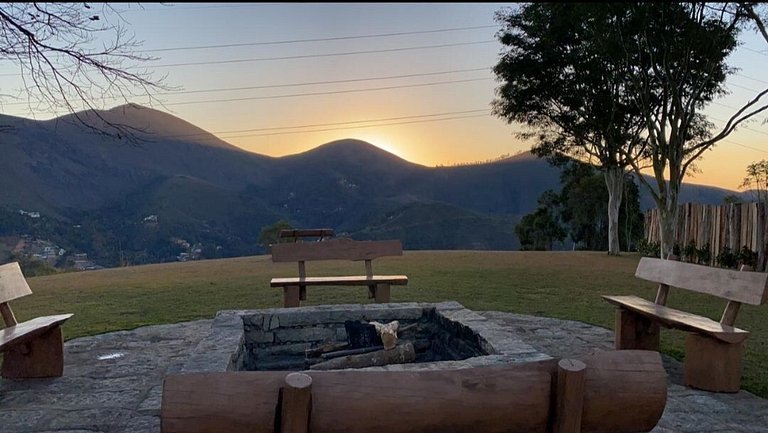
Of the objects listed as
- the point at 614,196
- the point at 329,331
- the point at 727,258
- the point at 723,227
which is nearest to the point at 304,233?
the point at 329,331

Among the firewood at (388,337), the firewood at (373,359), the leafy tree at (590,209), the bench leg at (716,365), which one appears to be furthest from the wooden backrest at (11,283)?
the leafy tree at (590,209)

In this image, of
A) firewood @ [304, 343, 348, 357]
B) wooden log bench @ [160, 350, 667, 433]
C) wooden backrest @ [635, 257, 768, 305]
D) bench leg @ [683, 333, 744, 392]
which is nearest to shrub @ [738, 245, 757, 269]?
wooden backrest @ [635, 257, 768, 305]

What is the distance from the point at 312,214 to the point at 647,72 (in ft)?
206

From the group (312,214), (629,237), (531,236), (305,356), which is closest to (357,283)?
(305,356)

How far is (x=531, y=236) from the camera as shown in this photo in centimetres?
3891

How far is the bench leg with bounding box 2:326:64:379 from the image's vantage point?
4.96m

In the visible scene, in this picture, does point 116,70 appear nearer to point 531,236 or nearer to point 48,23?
point 48,23

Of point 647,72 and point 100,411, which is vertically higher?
point 647,72

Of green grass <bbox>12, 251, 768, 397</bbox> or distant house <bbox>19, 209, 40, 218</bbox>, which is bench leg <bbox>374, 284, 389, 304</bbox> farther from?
distant house <bbox>19, 209, 40, 218</bbox>

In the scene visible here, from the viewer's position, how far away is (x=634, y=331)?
228 inches

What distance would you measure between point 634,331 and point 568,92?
16653mm

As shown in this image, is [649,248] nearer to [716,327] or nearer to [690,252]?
[690,252]

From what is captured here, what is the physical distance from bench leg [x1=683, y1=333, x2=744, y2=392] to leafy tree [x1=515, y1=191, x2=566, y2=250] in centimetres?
3394

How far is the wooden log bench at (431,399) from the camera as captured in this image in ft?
6.00
